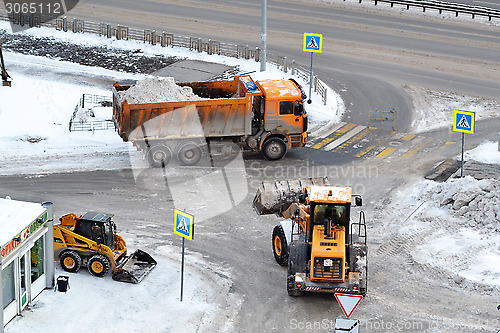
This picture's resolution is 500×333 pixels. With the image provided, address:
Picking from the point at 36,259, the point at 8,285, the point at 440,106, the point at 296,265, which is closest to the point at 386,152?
the point at 440,106

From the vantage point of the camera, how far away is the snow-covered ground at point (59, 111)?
111 ft

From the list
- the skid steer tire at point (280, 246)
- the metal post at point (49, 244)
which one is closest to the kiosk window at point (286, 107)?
the skid steer tire at point (280, 246)

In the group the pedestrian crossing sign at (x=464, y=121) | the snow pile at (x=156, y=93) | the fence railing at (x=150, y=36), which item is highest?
the fence railing at (x=150, y=36)

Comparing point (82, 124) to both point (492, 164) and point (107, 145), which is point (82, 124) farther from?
point (492, 164)

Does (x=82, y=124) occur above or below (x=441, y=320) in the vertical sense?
above

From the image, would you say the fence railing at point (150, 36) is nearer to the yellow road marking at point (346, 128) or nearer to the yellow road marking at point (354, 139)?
the yellow road marking at point (346, 128)

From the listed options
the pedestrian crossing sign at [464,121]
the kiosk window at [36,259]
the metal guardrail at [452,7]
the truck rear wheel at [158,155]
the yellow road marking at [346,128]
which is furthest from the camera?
the metal guardrail at [452,7]

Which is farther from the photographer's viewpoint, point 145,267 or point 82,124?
point 82,124

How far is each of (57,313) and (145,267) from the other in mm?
3312

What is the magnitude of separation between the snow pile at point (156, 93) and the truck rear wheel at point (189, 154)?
1840 millimetres

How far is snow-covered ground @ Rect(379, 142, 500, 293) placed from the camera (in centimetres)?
2541

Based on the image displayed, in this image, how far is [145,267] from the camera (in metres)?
25.1

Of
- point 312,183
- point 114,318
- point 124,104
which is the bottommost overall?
point 114,318

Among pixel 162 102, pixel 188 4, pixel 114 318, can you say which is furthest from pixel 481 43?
pixel 114 318
